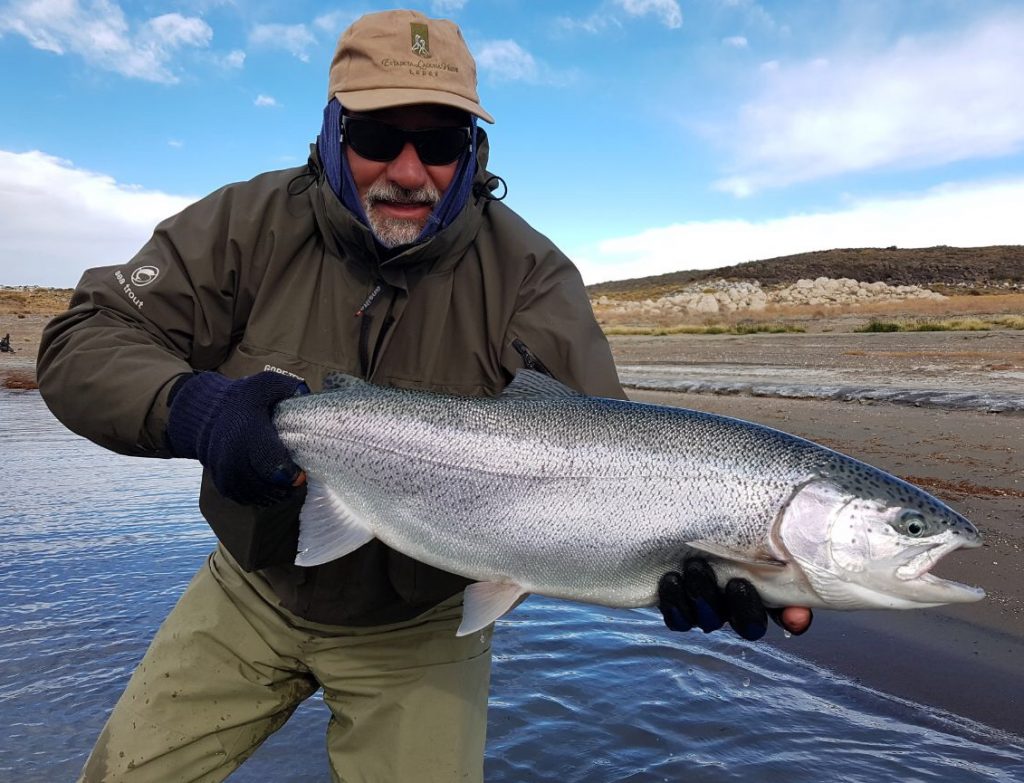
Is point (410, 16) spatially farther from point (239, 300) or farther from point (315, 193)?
point (239, 300)

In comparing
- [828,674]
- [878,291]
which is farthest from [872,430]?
[878,291]

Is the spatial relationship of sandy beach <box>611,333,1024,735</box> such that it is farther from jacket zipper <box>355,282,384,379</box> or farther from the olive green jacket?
jacket zipper <box>355,282,384,379</box>

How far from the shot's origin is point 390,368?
11.3ft

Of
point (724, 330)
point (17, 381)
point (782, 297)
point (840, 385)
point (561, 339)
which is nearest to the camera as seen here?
point (561, 339)

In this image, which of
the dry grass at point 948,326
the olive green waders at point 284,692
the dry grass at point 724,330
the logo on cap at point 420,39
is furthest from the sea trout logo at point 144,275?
the dry grass at point 724,330

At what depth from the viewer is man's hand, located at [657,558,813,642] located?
9.11 ft

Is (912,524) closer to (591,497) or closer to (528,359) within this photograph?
(591,497)

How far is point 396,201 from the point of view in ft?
11.3

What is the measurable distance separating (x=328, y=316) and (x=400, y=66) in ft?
3.40

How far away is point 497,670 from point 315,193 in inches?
131

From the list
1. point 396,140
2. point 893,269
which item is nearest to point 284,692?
point 396,140

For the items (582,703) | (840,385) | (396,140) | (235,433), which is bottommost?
(582,703)

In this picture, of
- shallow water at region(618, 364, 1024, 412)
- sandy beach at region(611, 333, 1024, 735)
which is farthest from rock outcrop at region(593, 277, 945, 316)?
sandy beach at region(611, 333, 1024, 735)

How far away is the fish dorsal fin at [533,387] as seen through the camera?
3.08 m
